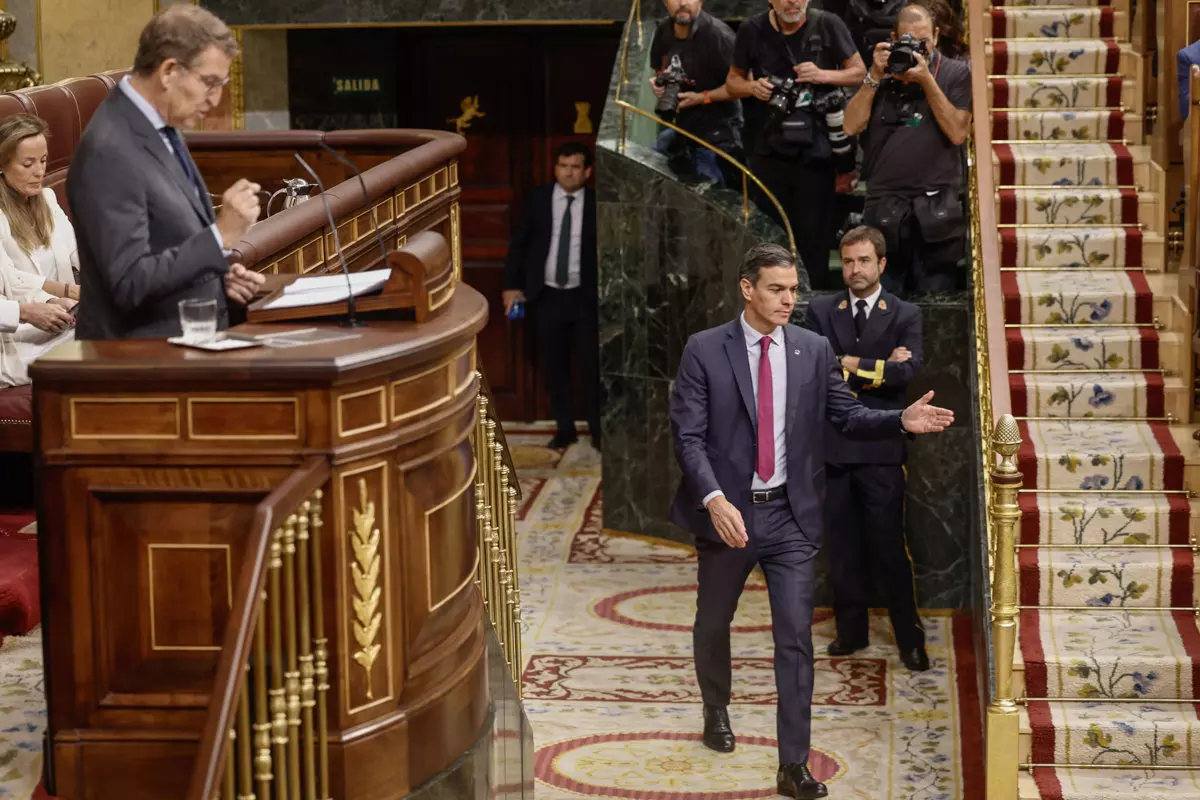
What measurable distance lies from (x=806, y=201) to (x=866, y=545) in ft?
5.26

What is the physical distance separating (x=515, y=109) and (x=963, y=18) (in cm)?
353

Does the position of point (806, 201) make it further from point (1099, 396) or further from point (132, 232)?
point (132, 232)

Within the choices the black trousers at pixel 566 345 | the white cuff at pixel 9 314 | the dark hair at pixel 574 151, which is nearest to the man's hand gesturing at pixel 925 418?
the white cuff at pixel 9 314

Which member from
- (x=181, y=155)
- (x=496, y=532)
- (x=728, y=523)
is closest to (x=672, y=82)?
(x=728, y=523)

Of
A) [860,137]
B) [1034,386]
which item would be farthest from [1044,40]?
[1034,386]

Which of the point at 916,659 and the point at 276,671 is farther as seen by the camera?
the point at 916,659

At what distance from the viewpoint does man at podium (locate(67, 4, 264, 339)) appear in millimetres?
3633

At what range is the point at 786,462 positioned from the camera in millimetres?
5988

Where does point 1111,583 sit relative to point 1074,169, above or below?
below

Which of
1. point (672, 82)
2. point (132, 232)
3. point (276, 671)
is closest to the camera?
point (276, 671)

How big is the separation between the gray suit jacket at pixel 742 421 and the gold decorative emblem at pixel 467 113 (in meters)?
A: 5.65

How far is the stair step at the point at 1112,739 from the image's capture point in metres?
5.87

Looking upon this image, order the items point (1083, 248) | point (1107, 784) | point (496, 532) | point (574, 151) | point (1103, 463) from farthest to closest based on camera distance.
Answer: point (574, 151) < point (1083, 248) < point (1103, 463) < point (1107, 784) < point (496, 532)

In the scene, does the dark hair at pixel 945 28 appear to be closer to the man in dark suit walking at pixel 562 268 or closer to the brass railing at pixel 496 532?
the brass railing at pixel 496 532
